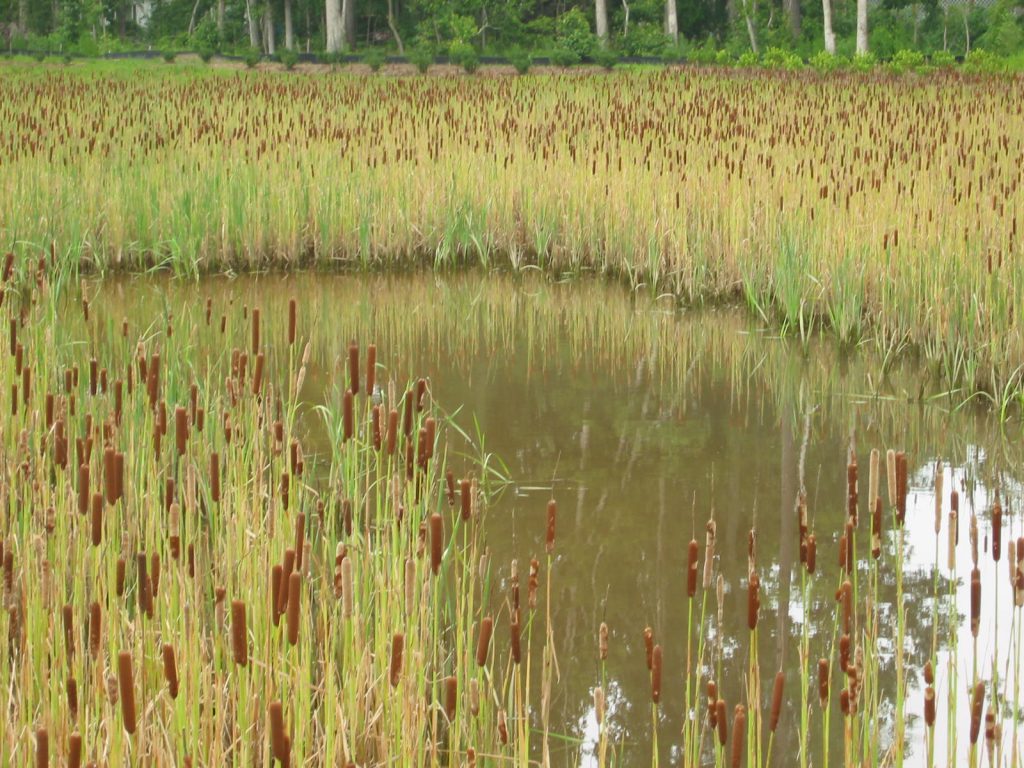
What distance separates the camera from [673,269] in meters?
8.49

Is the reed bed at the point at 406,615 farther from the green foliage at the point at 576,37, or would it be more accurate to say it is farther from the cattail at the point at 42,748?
the green foliage at the point at 576,37

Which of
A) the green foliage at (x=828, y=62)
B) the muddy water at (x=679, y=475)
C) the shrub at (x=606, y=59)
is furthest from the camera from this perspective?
→ the shrub at (x=606, y=59)

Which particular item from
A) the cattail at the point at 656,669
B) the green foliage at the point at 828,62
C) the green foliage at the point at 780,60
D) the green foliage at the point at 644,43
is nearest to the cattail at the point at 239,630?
the cattail at the point at 656,669

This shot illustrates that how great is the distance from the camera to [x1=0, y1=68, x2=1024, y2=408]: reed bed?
271 inches

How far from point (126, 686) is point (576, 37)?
106 feet

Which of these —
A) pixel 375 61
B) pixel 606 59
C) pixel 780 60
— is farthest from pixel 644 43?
pixel 375 61

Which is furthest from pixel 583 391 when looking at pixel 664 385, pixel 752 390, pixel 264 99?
pixel 264 99

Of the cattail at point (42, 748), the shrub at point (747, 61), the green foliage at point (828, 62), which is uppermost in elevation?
the shrub at point (747, 61)

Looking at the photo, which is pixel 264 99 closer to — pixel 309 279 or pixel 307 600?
pixel 309 279

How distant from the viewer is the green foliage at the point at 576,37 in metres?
31.7

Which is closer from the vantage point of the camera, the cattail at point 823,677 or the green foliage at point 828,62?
the cattail at point 823,677

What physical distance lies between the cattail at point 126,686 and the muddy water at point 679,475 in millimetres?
1050

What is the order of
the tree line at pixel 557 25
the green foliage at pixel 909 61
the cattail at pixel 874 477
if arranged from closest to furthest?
the cattail at pixel 874 477
the green foliage at pixel 909 61
the tree line at pixel 557 25

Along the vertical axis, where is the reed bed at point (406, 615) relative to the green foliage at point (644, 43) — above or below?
below
